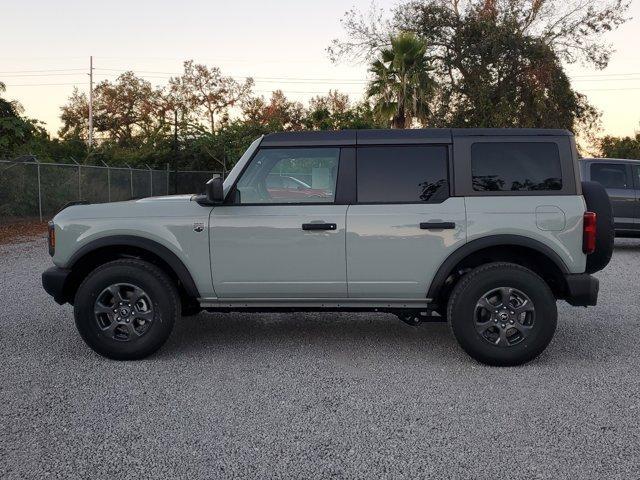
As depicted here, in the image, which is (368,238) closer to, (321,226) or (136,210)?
(321,226)

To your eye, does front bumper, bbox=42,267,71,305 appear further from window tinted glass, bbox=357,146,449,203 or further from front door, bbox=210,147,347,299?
window tinted glass, bbox=357,146,449,203

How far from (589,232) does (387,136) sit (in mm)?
1714

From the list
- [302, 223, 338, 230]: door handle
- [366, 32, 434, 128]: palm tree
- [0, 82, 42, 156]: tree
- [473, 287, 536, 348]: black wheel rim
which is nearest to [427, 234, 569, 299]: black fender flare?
[473, 287, 536, 348]: black wheel rim

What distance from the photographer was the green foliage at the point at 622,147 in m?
68.9

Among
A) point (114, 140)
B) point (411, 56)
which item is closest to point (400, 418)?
point (411, 56)

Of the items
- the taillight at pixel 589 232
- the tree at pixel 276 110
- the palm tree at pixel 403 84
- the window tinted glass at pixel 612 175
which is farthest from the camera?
the tree at pixel 276 110

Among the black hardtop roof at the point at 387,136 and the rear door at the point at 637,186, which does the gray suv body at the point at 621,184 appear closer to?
the rear door at the point at 637,186

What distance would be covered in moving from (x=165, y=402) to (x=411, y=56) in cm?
2840

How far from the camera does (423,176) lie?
5.02 m

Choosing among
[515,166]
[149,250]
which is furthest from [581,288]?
[149,250]

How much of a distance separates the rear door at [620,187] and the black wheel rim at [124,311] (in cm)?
1040

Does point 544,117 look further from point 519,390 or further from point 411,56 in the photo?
point 519,390

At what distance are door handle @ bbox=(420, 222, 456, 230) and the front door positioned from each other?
63cm

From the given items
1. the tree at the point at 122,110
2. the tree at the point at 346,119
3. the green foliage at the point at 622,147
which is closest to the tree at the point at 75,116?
the tree at the point at 122,110
